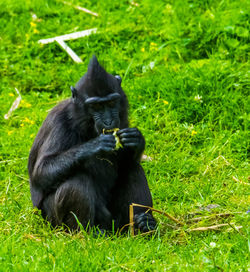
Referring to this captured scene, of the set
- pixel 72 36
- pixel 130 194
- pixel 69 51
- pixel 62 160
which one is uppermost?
pixel 62 160

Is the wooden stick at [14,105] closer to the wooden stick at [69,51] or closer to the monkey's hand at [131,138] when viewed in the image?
the wooden stick at [69,51]

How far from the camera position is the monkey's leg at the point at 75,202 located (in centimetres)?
597

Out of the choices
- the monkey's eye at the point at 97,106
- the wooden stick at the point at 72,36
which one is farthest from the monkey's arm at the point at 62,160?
the wooden stick at the point at 72,36

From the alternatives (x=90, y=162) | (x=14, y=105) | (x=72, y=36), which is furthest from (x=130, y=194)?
(x=72, y=36)

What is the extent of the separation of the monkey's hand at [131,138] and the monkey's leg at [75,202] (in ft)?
1.73

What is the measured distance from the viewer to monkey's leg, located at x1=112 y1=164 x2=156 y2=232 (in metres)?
6.43

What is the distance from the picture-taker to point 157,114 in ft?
28.1

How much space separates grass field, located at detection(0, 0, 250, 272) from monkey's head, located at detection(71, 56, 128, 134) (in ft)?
3.77

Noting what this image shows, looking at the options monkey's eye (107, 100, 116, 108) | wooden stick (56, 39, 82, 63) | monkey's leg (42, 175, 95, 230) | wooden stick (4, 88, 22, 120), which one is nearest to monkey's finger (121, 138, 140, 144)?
monkey's eye (107, 100, 116, 108)

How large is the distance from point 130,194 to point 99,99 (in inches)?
44.0

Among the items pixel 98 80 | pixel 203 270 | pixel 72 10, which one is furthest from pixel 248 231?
pixel 72 10

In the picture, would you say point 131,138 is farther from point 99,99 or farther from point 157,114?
point 157,114

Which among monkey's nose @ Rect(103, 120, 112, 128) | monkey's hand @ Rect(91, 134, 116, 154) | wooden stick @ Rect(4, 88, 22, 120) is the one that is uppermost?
monkey's nose @ Rect(103, 120, 112, 128)

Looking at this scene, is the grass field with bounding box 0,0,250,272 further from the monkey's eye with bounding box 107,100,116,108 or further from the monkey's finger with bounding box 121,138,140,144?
the monkey's eye with bounding box 107,100,116,108
